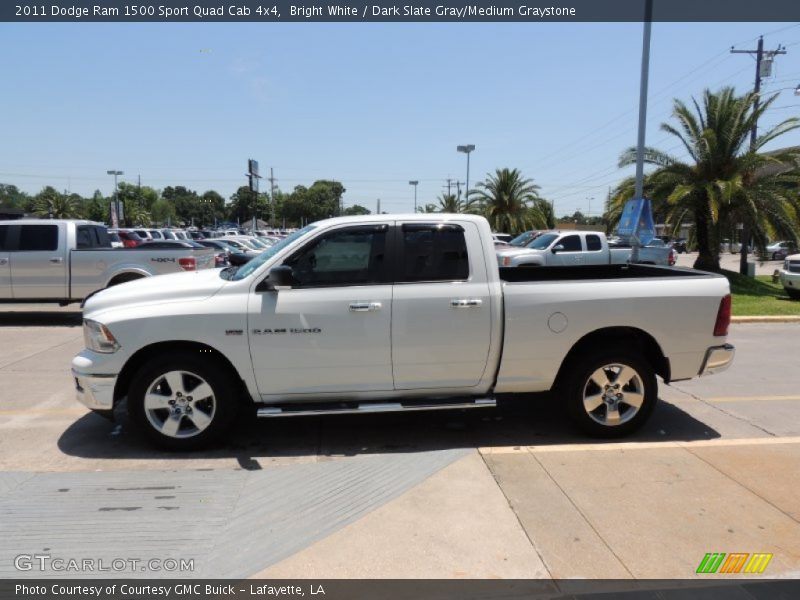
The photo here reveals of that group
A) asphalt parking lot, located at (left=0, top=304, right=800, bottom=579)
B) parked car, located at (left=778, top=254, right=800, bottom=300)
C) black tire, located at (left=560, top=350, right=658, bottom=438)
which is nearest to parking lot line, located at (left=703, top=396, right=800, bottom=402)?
asphalt parking lot, located at (left=0, top=304, right=800, bottom=579)

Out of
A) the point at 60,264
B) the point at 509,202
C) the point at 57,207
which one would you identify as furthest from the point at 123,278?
the point at 57,207

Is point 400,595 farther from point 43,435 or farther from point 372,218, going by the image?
point 43,435

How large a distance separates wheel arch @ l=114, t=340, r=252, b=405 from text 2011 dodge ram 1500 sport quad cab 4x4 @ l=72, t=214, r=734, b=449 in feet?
0.04

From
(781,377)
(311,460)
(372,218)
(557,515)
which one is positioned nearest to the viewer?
(557,515)

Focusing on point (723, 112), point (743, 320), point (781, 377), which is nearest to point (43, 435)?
point (781, 377)

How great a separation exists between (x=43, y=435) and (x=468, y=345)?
12.4 ft

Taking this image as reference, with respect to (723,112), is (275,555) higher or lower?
lower

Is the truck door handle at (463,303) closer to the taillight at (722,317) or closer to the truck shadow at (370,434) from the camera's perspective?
the truck shadow at (370,434)

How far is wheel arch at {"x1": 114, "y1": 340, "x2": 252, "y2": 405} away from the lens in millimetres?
4523

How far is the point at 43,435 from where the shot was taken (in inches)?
198

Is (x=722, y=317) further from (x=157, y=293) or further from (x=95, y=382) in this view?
(x=95, y=382)

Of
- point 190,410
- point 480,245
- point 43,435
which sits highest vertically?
point 480,245

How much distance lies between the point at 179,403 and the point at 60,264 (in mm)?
7847

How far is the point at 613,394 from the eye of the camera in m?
4.86
